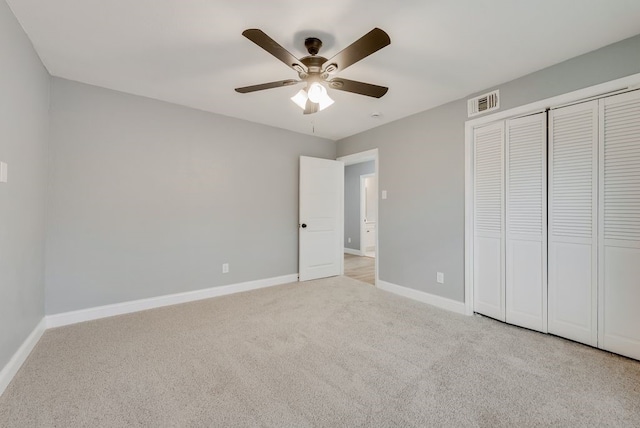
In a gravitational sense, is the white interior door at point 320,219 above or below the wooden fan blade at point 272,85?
below

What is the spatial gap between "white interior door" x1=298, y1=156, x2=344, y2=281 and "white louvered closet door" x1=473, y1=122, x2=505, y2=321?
224cm

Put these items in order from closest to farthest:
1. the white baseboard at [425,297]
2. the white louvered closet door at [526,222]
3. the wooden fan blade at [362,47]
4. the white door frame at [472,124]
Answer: the wooden fan blade at [362,47]
the white door frame at [472,124]
the white louvered closet door at [526,222]
the white baseboard at [425,297]

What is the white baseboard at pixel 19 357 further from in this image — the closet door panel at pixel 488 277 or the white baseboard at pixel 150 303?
the closet door panel at pixel 488 277

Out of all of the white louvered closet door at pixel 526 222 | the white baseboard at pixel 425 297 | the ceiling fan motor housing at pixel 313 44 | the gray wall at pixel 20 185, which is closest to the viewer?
the gray wall at pixel 20 185

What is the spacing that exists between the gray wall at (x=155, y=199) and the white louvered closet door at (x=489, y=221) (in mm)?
2581

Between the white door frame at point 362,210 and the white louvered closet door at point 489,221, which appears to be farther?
the white door frame at point 362,210

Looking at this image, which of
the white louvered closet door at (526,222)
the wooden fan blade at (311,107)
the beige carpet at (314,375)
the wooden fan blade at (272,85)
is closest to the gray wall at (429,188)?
the white louvered closet door at (526,222)

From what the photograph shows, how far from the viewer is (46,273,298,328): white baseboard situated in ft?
8.91

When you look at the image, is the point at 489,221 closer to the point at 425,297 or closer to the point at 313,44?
the point at 425,297

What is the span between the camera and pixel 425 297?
3434 millimetres

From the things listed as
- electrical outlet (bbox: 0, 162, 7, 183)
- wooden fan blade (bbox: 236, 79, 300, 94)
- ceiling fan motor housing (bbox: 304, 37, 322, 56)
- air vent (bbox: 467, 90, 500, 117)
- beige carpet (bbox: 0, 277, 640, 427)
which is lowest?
beige carpet (bbox: 0, 277, 640, 427)

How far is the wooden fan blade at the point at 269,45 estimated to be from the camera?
4.95ft

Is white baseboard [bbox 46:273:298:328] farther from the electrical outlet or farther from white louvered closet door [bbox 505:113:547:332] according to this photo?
white louvered closet door [bbox 505:113:547:332]

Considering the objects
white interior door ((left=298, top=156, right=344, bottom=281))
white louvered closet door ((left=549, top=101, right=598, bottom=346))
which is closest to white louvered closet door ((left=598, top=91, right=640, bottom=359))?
white louvered closet door ((left=549, top=101, right=598, bottom=346))
